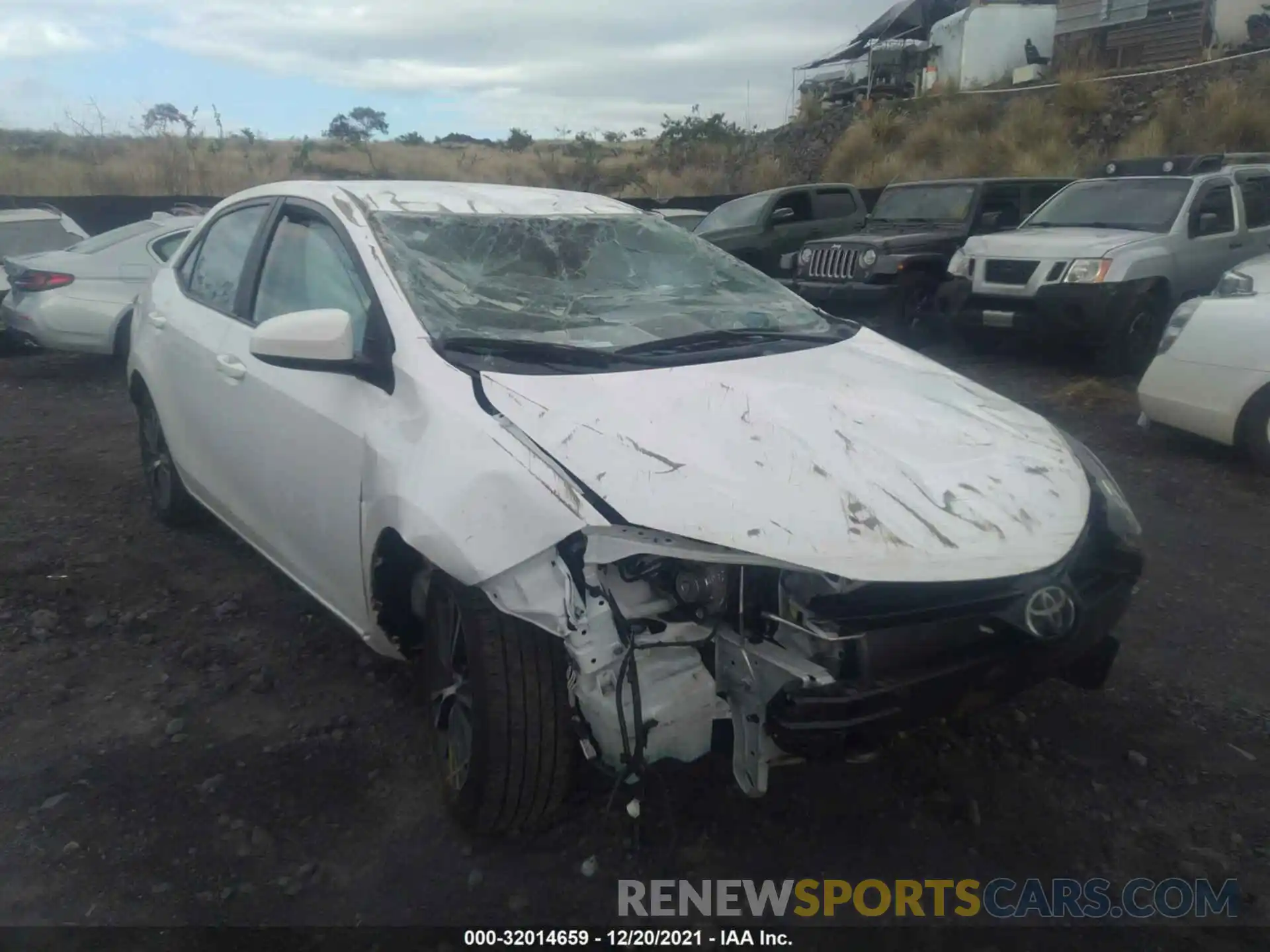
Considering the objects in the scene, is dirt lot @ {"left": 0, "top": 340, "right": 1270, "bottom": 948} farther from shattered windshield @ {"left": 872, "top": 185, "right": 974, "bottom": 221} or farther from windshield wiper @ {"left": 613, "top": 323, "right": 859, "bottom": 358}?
shattered windshield @ {"left": 872, "top": 185, "right": 974, "bottom": 221}

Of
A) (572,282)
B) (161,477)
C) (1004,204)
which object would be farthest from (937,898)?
(1004,204)

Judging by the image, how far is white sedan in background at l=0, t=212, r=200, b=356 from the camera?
28.2 ft

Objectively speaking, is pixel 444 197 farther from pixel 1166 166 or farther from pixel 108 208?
pixel 108 208

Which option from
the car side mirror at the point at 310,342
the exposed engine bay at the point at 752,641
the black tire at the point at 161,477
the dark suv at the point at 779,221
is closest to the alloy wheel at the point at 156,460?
the black tire at the point at 161,477

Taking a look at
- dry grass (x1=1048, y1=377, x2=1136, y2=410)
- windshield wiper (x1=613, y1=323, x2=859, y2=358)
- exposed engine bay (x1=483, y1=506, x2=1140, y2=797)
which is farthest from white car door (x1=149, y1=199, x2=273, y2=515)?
dry grass (x1=1048, y1=377, x2=1136, y2=410)

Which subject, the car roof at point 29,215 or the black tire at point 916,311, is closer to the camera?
the black tire at point 916,311

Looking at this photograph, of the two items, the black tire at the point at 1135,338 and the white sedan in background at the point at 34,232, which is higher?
the white sedan in background at the point at 34,232

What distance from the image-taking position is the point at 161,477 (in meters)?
4.85

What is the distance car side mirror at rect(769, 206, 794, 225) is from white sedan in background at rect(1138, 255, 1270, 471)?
6781mm

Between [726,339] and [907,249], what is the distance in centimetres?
723

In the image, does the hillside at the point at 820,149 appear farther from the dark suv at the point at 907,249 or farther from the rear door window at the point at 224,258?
the rear door window at the point at 224,258

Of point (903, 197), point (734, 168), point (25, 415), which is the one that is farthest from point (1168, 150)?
point (25, 415)

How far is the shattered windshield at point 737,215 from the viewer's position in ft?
40.9

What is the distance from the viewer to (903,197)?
1148 centimetres
